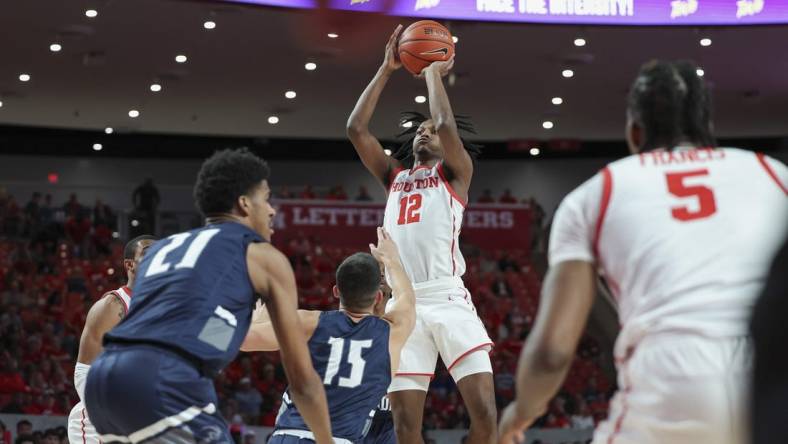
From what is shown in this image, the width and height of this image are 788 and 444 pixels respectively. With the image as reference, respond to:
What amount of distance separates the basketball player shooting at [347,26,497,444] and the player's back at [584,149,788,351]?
3.61 meters

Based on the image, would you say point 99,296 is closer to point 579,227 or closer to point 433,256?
point 433,256

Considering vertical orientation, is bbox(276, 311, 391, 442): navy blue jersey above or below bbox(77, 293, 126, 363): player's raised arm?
below

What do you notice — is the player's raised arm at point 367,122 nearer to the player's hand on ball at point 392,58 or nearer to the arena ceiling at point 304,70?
the player's hand on ball at point 392,58

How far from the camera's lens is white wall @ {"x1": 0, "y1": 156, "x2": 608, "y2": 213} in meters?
25.9

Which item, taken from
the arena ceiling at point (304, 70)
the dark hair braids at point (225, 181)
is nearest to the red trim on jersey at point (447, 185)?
the dark hair braids at point (225, 181)

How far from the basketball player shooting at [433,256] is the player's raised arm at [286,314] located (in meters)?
2.64

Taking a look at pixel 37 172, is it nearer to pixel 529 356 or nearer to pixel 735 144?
pixel 735 144

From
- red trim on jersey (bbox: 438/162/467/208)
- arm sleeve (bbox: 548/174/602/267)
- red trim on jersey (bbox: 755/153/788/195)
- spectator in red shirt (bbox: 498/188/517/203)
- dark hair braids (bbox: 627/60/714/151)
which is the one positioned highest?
spectator in red shirt (bbox: 498/188/517/203)

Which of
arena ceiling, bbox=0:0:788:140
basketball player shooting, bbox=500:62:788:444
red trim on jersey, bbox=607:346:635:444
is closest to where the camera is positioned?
basketball player shooting, bbox=500:62:788:444

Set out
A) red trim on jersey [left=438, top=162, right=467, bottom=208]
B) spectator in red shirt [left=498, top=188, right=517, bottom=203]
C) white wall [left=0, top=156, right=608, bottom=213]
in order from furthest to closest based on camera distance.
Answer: white wall [left=0, top=156, right=608, bottom=213]
spectator in red shirt [left=498, top=188, right=517, bottom=203]
red trim on jersey [left=438, top=162, right=467, bottom=208]

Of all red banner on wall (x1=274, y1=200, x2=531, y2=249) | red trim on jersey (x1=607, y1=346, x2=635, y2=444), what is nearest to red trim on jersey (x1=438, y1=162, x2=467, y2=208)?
red trim on jersey (x1=607, y1=346, x2=635, y2=444)

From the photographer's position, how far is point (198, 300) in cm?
379

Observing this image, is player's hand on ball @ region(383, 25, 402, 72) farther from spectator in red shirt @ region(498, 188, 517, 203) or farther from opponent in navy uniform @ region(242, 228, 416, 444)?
spectator in red shirt @ region(498, 188, 517, 203)

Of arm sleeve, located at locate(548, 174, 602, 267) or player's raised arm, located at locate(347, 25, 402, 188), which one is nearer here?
arm sleeve, located at locate(548, 174, 602, 267)
